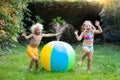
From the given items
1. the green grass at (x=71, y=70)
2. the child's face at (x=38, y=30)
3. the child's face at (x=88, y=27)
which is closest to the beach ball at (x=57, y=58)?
the green grass at (x=71, y=70)

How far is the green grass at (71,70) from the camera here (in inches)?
318

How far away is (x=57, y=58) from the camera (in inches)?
336

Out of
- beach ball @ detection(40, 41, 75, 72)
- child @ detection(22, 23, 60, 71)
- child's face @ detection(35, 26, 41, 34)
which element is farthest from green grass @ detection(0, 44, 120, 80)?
child's face @ detection(35, 26, 41, 34)

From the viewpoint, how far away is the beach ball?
855cm

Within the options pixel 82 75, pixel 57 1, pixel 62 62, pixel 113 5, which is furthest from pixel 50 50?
pixel 57 1

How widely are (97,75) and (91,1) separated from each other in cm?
647

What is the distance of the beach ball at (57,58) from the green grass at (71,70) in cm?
17

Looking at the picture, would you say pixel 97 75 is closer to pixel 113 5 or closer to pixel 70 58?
pixel 70 58

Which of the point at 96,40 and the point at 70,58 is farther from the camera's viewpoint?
the point at 96,40

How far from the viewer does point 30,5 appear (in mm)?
14414

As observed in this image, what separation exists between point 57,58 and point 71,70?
64cm

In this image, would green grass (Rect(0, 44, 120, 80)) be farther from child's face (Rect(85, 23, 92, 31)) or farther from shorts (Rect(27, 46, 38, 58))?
child's face (Rect(85, 23, 92, 31))

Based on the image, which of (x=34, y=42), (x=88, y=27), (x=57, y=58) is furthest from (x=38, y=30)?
(x=88, y=27)

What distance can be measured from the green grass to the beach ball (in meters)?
0.17
